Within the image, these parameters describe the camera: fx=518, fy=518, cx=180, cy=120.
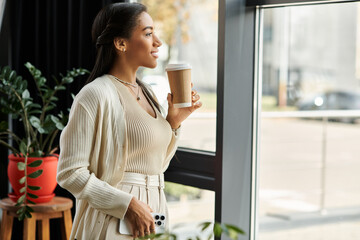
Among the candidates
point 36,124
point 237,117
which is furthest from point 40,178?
point 237,117

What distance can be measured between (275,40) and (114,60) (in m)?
0.83

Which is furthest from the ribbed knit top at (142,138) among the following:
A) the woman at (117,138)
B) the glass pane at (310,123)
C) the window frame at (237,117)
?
the glass pane at (310,123)

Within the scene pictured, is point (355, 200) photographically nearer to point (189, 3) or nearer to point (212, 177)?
point (212, 177)

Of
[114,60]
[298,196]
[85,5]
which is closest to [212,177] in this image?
[298,196]

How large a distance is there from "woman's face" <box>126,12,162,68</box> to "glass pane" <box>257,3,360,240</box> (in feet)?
2.41

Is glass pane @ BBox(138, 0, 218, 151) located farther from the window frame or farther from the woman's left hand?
the woman's left hand

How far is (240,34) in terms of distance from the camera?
217 cm

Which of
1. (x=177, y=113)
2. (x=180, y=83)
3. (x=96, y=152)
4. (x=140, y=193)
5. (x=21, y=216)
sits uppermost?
(x=180, y=83)

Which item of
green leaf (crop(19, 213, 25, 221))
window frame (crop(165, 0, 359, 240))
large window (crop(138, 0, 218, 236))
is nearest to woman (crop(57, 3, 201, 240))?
window frame (crop(165, 0, 359, 240))

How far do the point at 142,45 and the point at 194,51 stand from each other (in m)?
0.87

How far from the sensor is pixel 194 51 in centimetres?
Result: 250

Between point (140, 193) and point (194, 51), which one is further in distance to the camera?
point (194, 51)

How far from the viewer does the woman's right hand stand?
1.56 meters

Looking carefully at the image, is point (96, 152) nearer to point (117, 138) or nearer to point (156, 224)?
point (117, 138)
